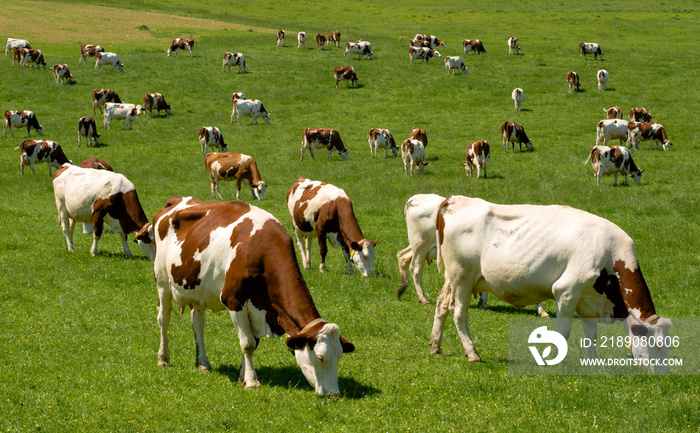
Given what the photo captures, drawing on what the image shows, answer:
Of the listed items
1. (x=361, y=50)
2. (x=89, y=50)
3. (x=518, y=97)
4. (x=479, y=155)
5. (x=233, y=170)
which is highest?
(x=361, y=50)

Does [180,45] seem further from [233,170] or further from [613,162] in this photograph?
[613,162]

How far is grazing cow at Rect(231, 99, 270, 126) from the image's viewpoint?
42156 mm

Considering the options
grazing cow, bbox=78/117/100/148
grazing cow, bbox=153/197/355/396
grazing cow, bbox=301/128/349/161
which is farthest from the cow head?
grazing cow, bbox=78/117/100/148

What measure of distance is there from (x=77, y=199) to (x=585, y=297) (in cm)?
1410

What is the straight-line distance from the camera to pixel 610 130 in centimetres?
3609

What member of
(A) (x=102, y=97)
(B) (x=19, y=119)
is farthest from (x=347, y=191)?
(A) (x=102, y=97)

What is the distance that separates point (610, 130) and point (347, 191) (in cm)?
1706

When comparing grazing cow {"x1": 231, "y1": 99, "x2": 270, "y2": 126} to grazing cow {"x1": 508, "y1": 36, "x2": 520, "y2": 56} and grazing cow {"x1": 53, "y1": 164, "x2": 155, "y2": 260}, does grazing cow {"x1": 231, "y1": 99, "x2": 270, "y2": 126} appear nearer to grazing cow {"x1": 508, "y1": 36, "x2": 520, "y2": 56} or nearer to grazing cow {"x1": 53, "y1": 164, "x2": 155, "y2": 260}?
grazing cow {"x1": 53, "y1": 164, "x2": 155, "y2": 260}

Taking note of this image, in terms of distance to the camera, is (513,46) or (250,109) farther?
(513,46)

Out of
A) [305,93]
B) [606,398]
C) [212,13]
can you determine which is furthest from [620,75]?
[212,13]

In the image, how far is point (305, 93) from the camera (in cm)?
4884

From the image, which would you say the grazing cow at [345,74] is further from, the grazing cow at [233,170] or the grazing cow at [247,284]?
the grazing cow at [247,284]

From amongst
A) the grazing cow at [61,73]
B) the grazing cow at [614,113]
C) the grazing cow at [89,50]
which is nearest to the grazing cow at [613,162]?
the grazing cow at [614,113]

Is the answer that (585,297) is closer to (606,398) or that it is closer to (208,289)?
(606,398)
